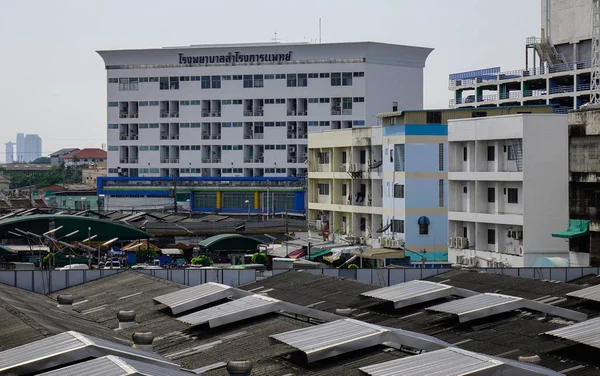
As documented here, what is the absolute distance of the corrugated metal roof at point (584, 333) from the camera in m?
24.8

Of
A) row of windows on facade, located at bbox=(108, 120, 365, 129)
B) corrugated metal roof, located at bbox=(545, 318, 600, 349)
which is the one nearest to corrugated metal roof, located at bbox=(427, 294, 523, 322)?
corrugated metal roof, located at bbox=(545, 318, 600, 349)

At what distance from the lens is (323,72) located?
12706 centimetres

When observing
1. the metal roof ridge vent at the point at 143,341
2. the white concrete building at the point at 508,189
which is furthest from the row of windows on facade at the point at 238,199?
the metal roof ridge vent at the point at 143,341

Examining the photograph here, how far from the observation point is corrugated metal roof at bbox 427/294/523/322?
30.2 metres

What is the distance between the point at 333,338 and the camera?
25.8m

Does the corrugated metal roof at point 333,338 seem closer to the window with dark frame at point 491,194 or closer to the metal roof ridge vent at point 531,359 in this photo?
the metal roof ridge vent at point 531,359

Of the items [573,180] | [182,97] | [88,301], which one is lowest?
[88,301]

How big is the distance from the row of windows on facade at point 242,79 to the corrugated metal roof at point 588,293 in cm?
9391

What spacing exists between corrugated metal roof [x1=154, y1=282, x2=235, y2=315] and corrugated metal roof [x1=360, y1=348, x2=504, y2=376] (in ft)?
41.7

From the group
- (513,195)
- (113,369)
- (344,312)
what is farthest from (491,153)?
(113,369)

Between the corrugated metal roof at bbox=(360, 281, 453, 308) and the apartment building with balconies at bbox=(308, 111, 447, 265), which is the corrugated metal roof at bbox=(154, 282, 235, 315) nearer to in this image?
the corrugated metal roof at bbox=(360, 281, 453, 308)

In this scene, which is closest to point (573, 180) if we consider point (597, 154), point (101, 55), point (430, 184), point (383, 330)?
point (597, 154)

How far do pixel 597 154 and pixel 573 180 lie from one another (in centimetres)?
239

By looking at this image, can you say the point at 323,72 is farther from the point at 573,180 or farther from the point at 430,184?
the point at 573,180
